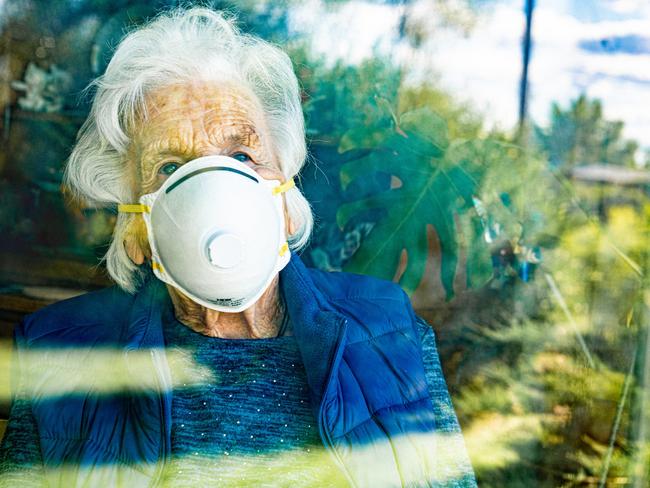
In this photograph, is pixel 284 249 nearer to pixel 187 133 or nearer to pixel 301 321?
pixel 301 321

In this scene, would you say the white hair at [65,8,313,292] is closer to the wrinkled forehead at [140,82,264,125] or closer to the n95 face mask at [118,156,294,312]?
the wrinkled forehead at [140,82,264,125]

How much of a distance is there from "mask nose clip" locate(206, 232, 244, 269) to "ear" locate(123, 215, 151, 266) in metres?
0.23

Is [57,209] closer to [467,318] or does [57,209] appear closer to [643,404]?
[467,318]

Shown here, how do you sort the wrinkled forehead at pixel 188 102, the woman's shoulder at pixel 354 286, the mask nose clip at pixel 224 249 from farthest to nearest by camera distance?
the woman's shoulder at pixel 354 286, the wrinkled forehead at pixel 188 102, the mask nose clip at pixel 224 249

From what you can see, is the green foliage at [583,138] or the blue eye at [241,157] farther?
the green foliage at [583,138]

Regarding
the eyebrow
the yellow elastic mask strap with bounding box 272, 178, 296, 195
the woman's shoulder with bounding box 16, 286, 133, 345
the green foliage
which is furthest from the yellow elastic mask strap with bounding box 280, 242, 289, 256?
the green foliage

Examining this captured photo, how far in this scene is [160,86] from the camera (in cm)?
161

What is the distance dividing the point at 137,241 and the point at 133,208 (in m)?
0.08

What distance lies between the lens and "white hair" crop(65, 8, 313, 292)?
1.64 meters

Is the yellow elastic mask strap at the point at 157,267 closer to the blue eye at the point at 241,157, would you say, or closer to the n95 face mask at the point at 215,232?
the n95 face mask at the point at 215,232

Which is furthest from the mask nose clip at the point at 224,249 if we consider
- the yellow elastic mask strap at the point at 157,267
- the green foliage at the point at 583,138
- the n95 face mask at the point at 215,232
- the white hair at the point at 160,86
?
the green foliage at the point at 583,138

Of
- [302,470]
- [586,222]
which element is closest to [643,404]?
[586,222]

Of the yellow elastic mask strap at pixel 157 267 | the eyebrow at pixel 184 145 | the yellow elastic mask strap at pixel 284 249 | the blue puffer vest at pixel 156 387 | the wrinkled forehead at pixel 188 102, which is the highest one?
the wrinkled forehead at pixel 188 102

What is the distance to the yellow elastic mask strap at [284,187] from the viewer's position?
167 cm
